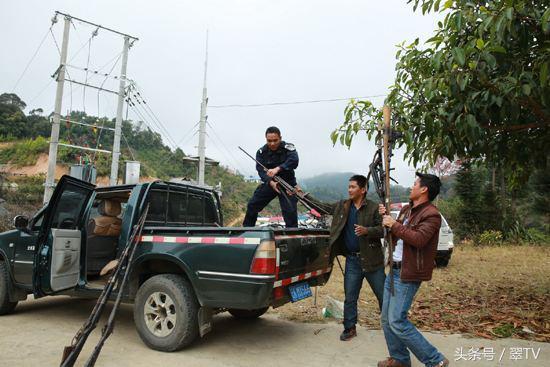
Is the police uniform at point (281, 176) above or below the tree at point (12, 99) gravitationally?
below

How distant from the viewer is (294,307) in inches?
253

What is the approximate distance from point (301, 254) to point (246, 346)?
117 cm

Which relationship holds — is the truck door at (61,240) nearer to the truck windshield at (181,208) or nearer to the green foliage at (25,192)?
the truck windshield at (181,208)

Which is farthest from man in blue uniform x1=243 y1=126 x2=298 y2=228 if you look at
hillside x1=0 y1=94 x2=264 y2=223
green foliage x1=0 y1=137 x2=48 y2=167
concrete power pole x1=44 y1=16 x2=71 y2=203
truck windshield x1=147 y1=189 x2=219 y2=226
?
green foliage x1=0 y1=137 x2=48 y2=167

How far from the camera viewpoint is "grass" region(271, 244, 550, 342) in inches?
200

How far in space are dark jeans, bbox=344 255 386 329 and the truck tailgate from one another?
12.6 inches

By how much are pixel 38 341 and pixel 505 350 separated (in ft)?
16.2

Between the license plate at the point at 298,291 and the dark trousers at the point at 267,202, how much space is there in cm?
108

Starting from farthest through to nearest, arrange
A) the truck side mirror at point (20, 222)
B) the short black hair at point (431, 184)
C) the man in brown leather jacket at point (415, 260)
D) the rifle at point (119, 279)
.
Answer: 1. the truck side mirror at point (20, 222)
2. the rifle at point (119, 279)
3. the short black hair at point (431, 184)
4. the man in brown leather jacket at point (415, 260)

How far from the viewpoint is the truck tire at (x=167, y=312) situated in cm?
400

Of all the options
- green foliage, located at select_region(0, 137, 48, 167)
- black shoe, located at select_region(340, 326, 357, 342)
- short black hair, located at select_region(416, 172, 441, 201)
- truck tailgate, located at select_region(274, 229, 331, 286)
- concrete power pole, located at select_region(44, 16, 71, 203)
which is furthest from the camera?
green foliage, located at select_region(0, 137, 48, 167)

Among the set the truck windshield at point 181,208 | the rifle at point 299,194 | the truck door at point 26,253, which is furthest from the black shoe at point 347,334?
the truck door at point 26,253

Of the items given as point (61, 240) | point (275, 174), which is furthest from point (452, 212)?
point (61, 240)

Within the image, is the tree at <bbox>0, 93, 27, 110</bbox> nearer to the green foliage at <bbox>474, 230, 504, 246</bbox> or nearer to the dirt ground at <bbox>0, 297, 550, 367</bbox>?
the green foliage at <bbox>474, 230, 504, 246</bbox>
